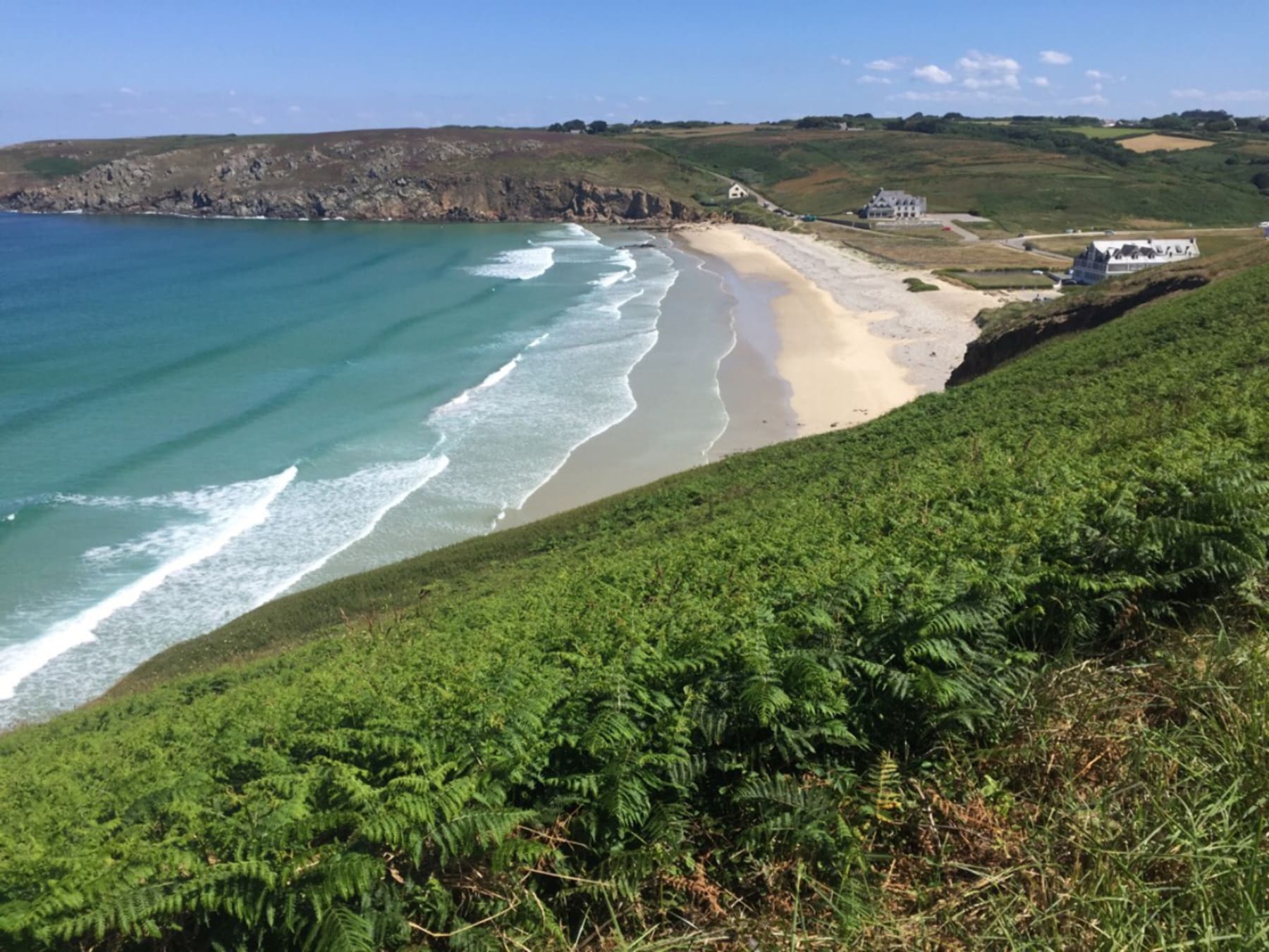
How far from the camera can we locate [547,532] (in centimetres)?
2330

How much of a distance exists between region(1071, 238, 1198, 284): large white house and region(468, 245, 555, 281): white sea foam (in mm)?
48443

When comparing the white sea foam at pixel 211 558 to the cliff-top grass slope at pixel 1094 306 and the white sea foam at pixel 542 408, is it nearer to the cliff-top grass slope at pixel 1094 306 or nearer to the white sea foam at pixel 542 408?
the white sea foam at pixel 542 408

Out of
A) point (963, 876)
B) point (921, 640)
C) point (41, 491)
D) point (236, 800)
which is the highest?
point (921, 640)

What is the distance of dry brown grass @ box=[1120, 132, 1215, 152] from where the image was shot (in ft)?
560

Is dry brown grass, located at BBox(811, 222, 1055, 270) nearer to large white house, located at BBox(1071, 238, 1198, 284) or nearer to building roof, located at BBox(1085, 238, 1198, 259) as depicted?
large white house, located at BBox(1071, 238, 1198, 284)

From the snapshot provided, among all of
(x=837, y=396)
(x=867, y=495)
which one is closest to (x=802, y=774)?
(x=867, y=495)

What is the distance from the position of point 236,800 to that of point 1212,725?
20.9ft

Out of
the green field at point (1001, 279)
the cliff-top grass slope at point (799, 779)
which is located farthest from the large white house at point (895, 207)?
the cliff-top grass slope at point (799, 779)

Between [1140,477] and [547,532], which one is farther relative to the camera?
[547,532]

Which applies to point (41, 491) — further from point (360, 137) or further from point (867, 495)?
point (360, 137)

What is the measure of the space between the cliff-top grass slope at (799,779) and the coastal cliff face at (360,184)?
5233 inches

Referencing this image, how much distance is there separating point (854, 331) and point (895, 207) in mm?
70759

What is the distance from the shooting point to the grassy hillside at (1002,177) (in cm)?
11756

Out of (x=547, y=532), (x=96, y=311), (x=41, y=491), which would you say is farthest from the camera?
(x=96, y=311)
